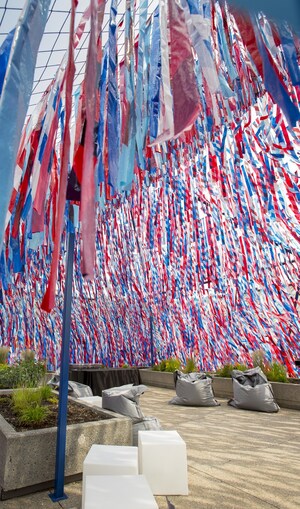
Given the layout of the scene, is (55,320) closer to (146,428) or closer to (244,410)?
(244,410)

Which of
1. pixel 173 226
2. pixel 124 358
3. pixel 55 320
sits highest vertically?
pixel 173 226

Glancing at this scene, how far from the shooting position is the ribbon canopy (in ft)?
7.18

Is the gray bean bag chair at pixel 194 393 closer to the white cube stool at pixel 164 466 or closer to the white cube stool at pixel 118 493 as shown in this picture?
the white cube stool at pixel 164 466

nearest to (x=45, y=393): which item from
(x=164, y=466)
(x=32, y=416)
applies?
(x=32, y=416)

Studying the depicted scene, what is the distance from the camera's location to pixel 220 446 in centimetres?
466

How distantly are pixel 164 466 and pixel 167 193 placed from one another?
6747mm

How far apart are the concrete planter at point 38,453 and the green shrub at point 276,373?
19.3 ft

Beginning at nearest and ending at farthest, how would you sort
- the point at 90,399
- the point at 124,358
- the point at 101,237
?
the point at 90,399, the point at 101,237, the point at 124,358

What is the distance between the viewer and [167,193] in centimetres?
877

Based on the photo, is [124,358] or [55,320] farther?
[55,320]

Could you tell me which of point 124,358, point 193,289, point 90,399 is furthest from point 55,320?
point 90,399

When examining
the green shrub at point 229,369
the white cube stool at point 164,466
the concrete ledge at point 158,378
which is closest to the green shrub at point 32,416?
the white cube stool at point 164,466

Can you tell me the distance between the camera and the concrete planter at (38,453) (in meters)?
3.02

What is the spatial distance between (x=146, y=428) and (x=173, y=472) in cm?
106
